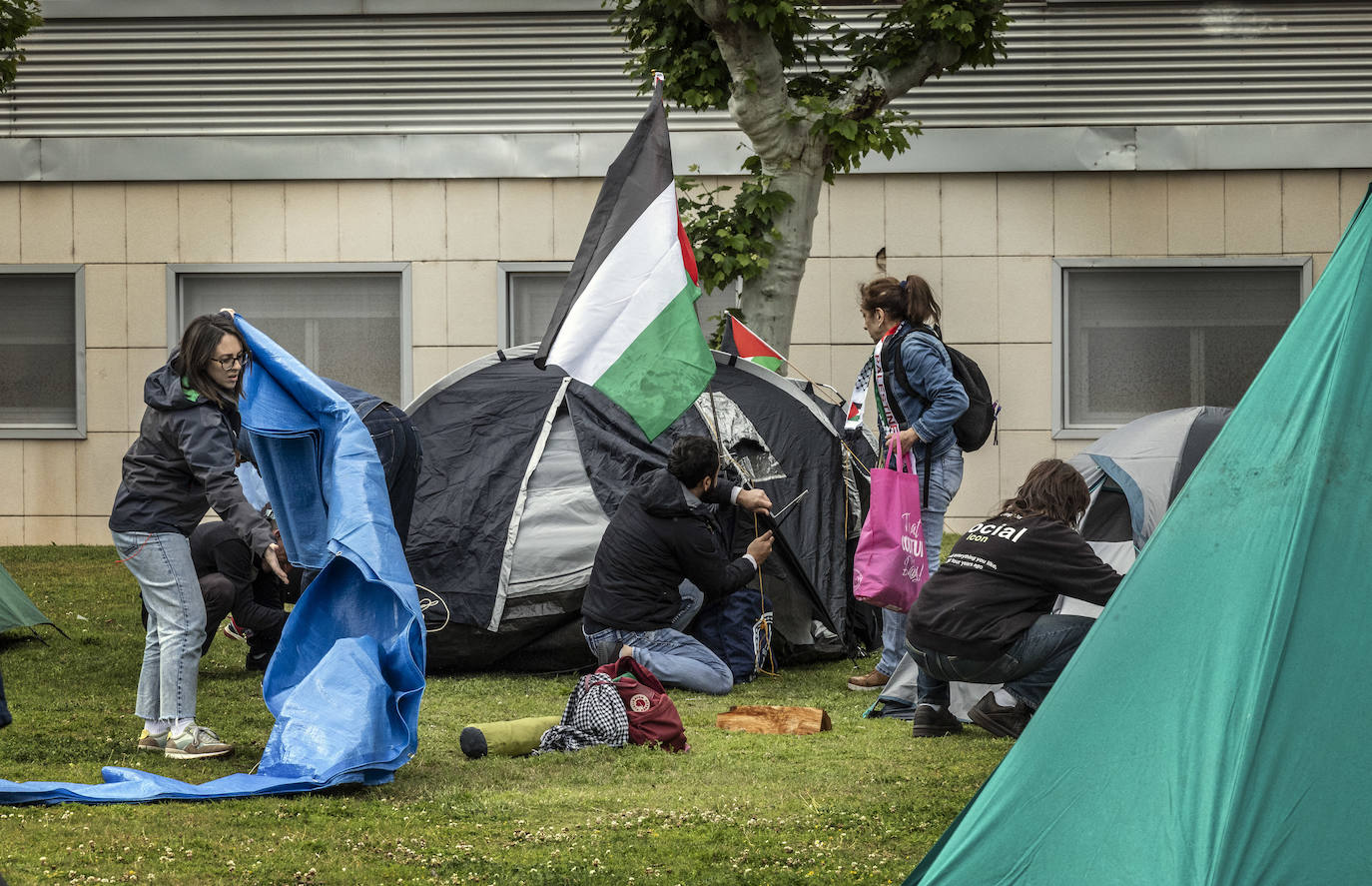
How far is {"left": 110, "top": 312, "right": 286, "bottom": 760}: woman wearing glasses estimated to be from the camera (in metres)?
5.06

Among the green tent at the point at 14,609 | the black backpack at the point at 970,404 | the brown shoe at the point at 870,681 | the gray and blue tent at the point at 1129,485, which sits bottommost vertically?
the brown shoe at the point at 870,681

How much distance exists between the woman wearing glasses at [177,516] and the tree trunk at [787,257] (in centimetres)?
425

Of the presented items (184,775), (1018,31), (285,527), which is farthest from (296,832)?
(1018,31)

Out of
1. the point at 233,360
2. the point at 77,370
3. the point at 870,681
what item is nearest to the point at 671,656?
the point at 870,681

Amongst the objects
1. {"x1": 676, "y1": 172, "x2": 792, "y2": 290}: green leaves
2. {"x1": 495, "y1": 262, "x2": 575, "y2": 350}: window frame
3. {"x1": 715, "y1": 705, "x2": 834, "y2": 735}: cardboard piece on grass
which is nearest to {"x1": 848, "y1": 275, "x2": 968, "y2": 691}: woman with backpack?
{"x1": 715, "y1": 705, "x2": 834, "y2": 735}: cardboard piece on grass

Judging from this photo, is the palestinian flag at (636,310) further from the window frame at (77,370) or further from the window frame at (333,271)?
the window frame at (77,370)

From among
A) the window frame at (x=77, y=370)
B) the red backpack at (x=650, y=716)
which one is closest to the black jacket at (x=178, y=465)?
the red backpack at (x=650, y=716)

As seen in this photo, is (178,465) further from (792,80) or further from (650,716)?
(792,80)

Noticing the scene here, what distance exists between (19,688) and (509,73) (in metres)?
6.74

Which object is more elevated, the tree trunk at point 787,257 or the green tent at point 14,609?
the tree trunk at point 787,257

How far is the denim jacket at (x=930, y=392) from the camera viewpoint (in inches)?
252

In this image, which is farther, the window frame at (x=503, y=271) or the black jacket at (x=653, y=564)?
the window frame at (x=503, y=271)

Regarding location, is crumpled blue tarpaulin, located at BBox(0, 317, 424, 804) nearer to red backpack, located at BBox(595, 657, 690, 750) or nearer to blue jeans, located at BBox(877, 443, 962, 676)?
red backpack, located at BBox(595, 657, 690, 750)

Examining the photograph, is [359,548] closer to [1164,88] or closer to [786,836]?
[786,836]
